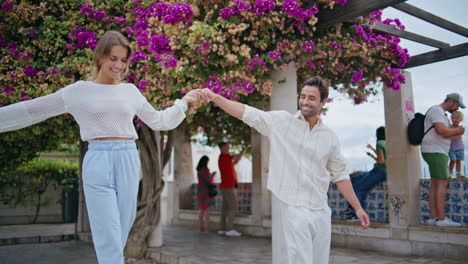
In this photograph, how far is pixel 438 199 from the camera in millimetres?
7082

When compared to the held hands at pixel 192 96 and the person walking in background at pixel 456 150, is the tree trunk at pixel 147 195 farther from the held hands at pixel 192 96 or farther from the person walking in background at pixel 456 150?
the person walking in background at pixel 456 150

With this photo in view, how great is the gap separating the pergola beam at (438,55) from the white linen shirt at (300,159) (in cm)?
533

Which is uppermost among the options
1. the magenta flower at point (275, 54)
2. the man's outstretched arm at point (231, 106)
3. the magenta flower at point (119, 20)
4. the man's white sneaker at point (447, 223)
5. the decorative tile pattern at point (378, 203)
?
the magenta flower at point (119, 20)

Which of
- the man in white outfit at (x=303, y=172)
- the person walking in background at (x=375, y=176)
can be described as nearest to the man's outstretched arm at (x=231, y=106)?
the man in white outfit at (x=303, y=172)

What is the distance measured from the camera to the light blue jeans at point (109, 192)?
8.84 ft

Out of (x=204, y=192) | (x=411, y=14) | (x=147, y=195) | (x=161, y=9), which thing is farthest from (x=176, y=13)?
(x=204, y=192)

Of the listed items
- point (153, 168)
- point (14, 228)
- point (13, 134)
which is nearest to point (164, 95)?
point (153, 168)

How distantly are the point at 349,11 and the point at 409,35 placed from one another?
215cm

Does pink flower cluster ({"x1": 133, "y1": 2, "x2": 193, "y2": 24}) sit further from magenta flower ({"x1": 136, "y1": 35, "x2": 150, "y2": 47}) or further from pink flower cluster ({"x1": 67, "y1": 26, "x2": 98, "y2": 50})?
pink flower cluster ({"x1": 67, "y1": 26, "x2": 98, "y2": 50})

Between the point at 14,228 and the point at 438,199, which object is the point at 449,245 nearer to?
the point at 438,199

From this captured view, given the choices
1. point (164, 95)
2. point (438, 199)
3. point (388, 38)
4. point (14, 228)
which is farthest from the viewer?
point (14, 228)

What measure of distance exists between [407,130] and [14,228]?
1055 cm

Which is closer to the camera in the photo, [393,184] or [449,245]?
[449,245]

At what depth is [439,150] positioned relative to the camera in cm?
706
